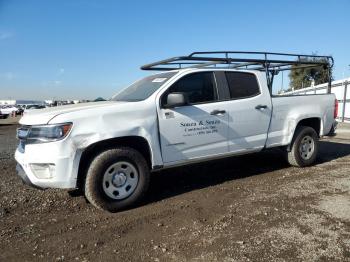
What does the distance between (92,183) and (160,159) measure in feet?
3.40

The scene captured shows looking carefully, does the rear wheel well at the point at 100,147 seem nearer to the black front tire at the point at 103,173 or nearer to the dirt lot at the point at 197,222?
the black front tire at the point at 103,173

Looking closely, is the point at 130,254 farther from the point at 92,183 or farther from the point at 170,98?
the point at 170,98

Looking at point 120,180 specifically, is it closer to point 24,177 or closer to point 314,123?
point 24,177

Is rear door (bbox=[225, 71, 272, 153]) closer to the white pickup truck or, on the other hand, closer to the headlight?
the white pickup truck

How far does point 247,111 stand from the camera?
610 centimetres

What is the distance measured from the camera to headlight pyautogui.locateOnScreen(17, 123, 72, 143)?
4.48 meters

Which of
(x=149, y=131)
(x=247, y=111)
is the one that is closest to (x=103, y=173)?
(x=149, y=131)

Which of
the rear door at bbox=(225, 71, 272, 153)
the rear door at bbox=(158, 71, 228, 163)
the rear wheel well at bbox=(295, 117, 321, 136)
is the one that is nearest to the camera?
the rear door at bbox=(158, 71, 228, 163)

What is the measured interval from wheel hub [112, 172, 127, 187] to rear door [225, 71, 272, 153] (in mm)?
1907

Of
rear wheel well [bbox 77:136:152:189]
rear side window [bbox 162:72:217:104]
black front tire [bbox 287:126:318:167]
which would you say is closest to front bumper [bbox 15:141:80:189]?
rear wheel well [bbox 77:136:152:189]

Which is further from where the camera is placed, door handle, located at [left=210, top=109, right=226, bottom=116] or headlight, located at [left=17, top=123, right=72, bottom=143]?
door handle, located at [left=210, top=109, right=226, bottom=116]

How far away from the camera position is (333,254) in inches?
137

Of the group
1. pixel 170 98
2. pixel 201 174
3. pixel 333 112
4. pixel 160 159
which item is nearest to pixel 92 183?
pixel 160 159

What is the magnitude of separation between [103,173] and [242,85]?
2847 millimetres
